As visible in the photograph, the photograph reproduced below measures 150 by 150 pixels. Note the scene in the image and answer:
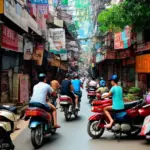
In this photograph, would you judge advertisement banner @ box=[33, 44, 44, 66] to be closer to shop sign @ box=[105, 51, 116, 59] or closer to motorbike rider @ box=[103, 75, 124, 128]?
shop sign @ box=[105, 51, 116, 59]

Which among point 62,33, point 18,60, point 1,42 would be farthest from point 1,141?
point 62,33

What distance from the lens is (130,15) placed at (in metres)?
12.8

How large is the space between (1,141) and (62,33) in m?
25.4

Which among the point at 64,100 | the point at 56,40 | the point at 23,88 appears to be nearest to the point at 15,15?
the point at 23,88

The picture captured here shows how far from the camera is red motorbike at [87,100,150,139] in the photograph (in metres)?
8.02

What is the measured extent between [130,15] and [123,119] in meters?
6.01

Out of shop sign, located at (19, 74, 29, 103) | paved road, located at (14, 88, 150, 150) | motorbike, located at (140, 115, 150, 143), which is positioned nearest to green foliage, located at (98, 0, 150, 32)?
shop sign, located at (19, 74, 29, 103)

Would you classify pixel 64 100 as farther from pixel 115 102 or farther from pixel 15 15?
pixel 15 15

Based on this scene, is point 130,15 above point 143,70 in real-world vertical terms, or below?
above

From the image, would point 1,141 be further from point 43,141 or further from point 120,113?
point 120,113

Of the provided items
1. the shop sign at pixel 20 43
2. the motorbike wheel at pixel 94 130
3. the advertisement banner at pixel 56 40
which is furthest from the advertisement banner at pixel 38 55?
the motorbike wheel at pixel 94 130

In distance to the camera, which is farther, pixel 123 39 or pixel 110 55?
pixel 110 55

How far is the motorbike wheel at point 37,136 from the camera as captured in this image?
715cm

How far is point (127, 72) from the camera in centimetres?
2331
